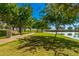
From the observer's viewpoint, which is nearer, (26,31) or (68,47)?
(68,47)

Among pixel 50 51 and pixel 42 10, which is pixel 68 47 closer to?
pixel 50 51

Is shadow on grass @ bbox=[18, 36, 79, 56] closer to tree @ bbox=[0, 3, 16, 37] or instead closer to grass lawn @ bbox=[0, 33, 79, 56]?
grass lawn @ bbox=[0, 33, 79, 56]

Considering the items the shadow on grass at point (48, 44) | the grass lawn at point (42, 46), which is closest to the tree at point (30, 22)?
the grass lawn at point (42, 46)

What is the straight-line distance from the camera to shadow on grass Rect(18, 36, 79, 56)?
6905 mm

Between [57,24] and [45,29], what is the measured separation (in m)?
0.42

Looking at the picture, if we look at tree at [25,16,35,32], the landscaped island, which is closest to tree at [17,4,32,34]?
the landscaped island

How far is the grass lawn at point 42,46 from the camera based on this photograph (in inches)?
262

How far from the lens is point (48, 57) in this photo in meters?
6.50

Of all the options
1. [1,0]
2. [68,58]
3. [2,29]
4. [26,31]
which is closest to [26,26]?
[26,31]

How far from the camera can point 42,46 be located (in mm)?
6992

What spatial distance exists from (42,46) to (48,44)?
0.72 feet

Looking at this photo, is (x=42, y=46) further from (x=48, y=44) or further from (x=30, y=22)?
(x=30, y=22)

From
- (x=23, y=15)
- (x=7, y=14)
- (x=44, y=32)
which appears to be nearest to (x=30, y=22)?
(x=23, y=15)

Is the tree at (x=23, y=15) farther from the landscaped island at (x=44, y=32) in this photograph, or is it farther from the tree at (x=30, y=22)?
the tree at (x=30, y=22)
